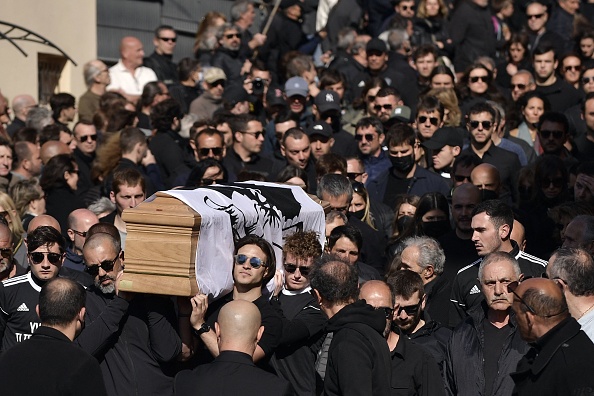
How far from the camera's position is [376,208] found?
11844 mm

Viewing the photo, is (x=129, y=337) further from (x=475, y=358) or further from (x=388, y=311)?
(x=475, y=358)

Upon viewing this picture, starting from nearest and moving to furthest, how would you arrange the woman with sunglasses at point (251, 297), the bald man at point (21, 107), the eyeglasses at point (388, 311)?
1. the woman with sunglasses at point (251, 297)
2. the eyeglasses at point (388, 311)
3. the bald man at point (21, 107)

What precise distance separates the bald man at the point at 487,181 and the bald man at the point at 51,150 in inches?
170

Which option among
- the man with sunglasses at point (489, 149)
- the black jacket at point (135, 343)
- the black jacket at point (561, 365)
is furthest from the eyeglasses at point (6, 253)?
the man with sunglasses at point (489, 149)

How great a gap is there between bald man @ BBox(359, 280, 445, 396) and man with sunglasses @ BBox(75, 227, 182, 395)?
1256mm

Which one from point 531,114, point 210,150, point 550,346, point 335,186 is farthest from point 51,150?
point 550,346

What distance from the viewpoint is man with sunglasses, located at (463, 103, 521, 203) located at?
12414 mm

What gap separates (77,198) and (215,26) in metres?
6.24

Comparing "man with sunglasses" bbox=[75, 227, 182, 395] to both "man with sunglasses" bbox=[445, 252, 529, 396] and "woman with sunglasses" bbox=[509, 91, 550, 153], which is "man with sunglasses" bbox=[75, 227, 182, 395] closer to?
"man with sunglasses" bbox=[445, 252, 529, 396]

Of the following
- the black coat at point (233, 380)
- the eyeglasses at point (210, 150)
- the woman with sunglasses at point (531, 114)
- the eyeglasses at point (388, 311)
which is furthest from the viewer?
the woman with sunglasses at point (531, 114)

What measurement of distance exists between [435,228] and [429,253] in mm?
1087

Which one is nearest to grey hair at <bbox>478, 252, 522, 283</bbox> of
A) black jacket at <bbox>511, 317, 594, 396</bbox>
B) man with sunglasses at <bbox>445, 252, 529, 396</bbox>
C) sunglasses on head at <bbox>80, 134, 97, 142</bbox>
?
man with sunglasses at <bbox>445, 252, 529, 396</bbox>

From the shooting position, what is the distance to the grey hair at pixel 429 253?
385 inches

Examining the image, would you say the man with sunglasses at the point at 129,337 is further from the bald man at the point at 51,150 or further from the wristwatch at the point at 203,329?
the bald man at the point at 51,150
